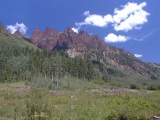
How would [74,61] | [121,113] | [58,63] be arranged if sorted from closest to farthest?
[121,113]
[58,63]
[74,61]

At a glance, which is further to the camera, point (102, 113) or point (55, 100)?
point (55, 100)

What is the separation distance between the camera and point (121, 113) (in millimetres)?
20938

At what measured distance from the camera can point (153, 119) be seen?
2420 cm

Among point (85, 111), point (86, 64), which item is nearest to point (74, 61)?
point (86, 64)

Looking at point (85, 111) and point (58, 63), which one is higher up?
point (58, 63)

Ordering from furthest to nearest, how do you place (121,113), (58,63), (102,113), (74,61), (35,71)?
(74,61)
(58,63)
(35,71)
(102,113)
(121,113)

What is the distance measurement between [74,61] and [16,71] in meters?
31.5

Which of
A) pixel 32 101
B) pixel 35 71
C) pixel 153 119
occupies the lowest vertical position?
pixel 153 119

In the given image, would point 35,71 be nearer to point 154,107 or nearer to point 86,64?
point 86,64

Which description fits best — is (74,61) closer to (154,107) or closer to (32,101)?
(154,107)

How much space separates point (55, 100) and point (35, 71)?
304ft

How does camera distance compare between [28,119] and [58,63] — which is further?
[58,63]

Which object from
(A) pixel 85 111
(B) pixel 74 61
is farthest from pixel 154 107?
(B) pixel 74 61

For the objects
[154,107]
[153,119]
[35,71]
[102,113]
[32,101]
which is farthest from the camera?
[35,71]
